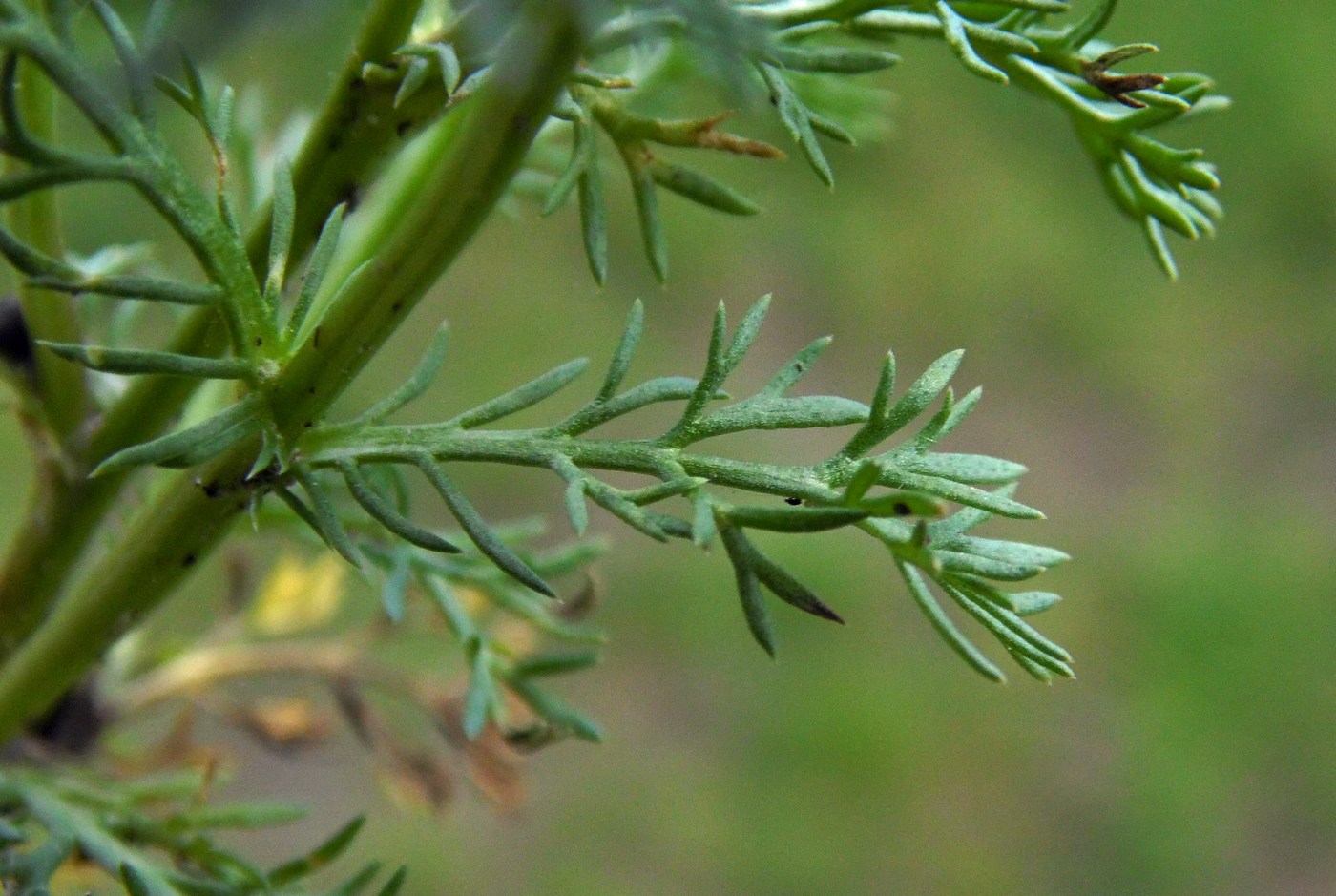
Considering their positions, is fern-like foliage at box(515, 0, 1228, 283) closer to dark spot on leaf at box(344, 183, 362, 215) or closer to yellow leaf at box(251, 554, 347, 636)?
Result: dark spot on leaf at box(344, 183, 362, 215)

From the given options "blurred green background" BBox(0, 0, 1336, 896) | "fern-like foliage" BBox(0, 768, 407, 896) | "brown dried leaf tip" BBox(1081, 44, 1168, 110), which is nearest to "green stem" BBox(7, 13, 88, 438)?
"fern-like foliage" BBox(0, 768, 407, 896)

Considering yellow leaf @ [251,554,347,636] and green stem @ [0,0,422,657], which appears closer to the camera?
green stem @ [0,0,422,657]

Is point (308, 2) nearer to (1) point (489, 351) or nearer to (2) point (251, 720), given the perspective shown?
(2) point (251, 720)

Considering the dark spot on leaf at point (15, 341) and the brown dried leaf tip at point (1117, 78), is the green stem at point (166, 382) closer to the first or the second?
the dark spot on leaf at point (15, 341)

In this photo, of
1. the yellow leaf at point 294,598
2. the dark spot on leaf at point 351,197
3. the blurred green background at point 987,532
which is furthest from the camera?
the blurred green background at point 987,532

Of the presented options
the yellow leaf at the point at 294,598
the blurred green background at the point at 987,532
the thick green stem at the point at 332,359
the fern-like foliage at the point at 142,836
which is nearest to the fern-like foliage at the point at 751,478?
the thick green stem at the point at 332,359

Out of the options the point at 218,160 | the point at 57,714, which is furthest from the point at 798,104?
the point at 57,714
